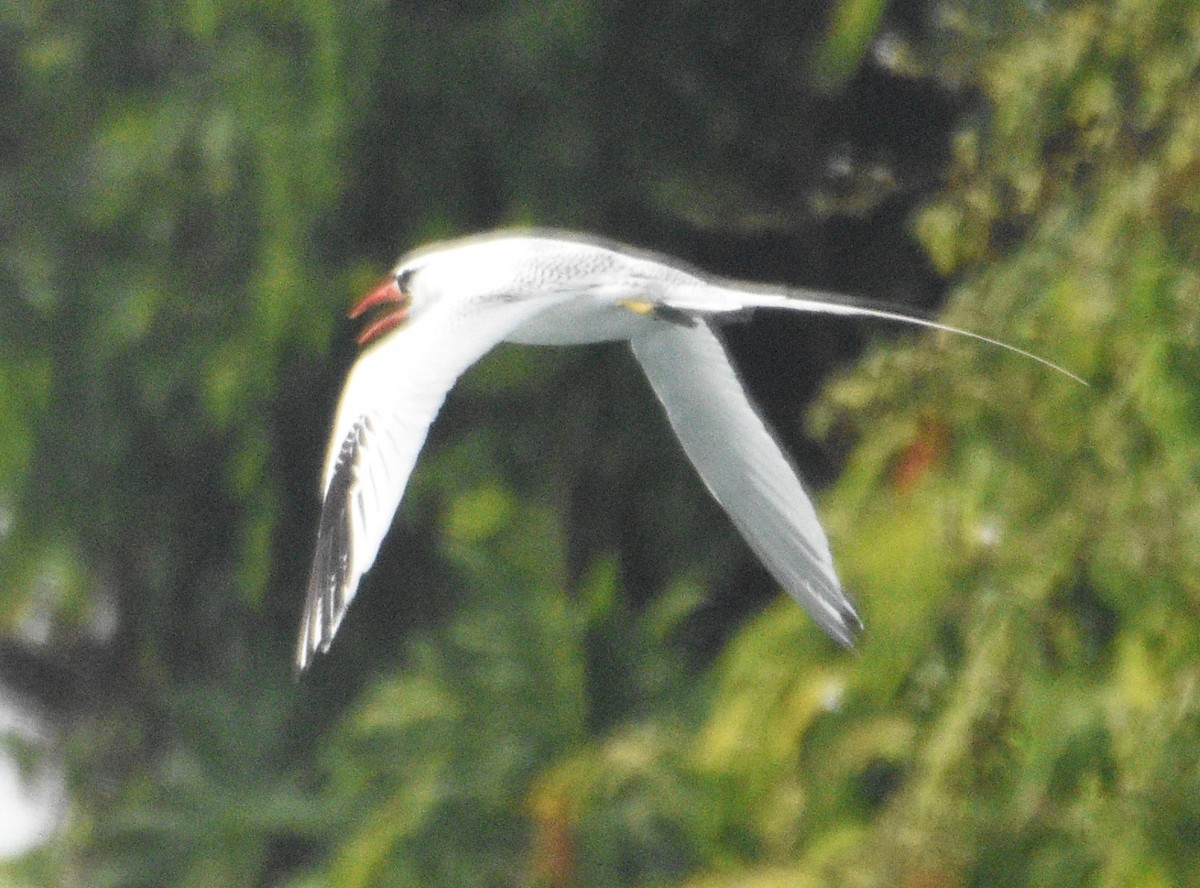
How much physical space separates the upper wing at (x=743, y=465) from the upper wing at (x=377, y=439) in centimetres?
59

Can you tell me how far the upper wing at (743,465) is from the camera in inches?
131

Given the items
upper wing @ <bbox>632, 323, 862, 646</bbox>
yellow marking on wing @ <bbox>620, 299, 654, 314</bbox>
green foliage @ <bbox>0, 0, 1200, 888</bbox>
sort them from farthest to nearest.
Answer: green foliage @ <bbox>0, 0, 1200, 888</bbox> < upper wing @ <bbox>632, 323, 862, 646</bbox> < yellow marking on wing @ <bbox>620, 299, 654, 314</bbox>

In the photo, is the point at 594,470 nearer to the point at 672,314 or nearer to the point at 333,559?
the point at 672,314

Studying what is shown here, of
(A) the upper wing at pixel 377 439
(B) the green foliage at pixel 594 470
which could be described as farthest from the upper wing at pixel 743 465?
(A) the upper wing at pixel 377 439

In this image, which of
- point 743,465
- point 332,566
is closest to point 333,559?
point 332,566

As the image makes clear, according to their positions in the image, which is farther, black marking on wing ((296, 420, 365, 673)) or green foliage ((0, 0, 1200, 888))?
green foliage ((0, 0, 1200, 888))

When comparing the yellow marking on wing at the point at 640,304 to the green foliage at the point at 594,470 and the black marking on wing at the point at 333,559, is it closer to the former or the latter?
the black marking on wing at the point at 333,559

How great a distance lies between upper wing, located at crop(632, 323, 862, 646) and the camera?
3.32 metres

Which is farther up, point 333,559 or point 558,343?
point 558,343

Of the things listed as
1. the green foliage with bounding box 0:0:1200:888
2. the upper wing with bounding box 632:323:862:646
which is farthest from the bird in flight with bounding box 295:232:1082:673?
the green foliage with bounding box 0:0:1200:888

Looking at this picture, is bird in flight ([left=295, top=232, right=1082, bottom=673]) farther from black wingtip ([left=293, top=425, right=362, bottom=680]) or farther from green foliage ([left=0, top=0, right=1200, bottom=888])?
green foliage ([left=0, top=0, right=1200, bottom=888])

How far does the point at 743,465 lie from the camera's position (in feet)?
11.3

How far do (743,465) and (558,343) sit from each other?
1.64ft

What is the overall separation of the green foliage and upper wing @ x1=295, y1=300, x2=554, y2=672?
1028 mm
